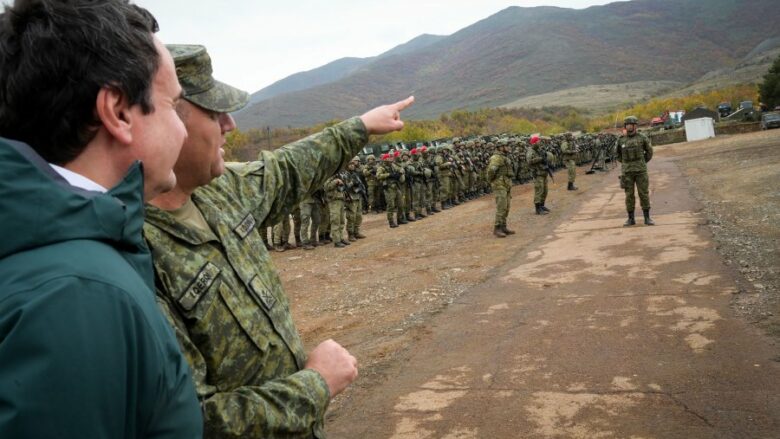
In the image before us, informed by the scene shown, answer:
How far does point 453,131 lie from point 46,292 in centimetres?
5051

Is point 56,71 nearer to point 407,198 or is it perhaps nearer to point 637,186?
point 637,186

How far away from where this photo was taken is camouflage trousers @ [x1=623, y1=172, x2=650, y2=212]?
10006 mm

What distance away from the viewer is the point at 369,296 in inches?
292

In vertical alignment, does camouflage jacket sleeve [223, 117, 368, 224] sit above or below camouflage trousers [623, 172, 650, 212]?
above

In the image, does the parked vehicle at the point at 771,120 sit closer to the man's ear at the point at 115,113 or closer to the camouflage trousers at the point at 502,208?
the camouflage trousers at the point at 502,208

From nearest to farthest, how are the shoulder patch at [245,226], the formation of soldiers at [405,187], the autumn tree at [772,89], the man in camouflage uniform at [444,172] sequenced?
the shoulder patch at [245,226] < the formation of soldiers at [405,187] < the man in camouflage uniform at [444,172] < the autumn tree at [772,89]

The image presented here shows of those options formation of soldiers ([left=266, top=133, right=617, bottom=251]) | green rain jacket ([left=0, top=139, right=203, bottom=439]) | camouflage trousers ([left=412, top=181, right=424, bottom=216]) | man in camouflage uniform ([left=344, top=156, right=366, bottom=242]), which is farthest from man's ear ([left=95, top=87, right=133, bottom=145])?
camouflage trousers ([left=412, top=181, right=424, bottom=216])

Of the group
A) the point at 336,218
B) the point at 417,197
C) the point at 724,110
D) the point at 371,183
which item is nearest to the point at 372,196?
the point at 371,183

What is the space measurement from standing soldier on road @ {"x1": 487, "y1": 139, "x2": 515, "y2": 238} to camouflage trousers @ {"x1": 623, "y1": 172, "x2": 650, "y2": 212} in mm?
2072

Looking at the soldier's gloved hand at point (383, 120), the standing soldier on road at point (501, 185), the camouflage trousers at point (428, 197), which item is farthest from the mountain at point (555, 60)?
the soldier's gloved hand at point (383, 120)

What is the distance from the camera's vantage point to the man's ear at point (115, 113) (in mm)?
969

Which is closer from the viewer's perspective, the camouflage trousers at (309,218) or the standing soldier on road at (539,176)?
the camouflage trousers at (309,218)

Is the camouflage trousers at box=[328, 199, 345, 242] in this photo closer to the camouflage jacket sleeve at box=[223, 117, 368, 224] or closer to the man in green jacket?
the camouflage jacket sleeve at box=[223, 117, 368, 224]

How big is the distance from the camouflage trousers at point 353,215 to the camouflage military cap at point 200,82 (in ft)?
36.4
